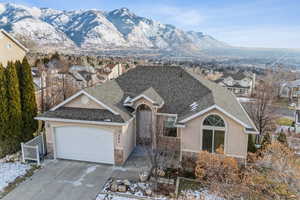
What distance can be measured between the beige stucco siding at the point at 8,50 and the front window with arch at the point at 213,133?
50.9 ft

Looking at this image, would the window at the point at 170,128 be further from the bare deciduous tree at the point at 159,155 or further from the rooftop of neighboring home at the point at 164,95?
the rooftop of neighboring home at the point at 164,95

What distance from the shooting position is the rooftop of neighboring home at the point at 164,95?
537 inches

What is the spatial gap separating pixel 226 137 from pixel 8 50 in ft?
57.7

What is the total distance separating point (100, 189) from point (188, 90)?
1031cm

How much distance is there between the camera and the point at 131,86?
19.1 metres

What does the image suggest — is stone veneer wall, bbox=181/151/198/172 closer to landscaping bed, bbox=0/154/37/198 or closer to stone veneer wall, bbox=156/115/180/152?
stone veneer wall, bbox=156/115/180/152

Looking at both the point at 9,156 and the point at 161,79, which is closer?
the point at 9,156

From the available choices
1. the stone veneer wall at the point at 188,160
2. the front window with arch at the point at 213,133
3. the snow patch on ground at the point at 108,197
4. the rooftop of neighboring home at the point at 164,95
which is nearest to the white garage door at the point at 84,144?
the rooftop of neighboring home at the point at 164,95

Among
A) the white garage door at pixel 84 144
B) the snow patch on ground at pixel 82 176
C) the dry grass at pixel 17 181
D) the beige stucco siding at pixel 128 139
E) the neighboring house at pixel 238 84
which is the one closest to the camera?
the dry grass at pixel 17 181

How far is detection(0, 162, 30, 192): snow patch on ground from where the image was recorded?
11.8m

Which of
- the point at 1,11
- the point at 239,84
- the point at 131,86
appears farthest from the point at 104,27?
the point at 131,86

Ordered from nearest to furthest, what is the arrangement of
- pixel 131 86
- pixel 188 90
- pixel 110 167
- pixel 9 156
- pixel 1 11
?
1. pixel 110 167
2. pixel 9 156
3. pixel 188 90
4. pixel 131 86
5. pixel 1 11

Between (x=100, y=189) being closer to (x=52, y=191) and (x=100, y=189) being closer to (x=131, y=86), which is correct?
(x=52, y=191)

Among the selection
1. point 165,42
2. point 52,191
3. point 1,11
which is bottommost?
point 52,191
